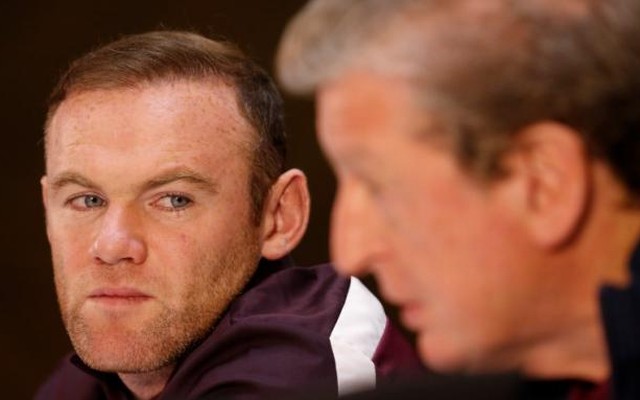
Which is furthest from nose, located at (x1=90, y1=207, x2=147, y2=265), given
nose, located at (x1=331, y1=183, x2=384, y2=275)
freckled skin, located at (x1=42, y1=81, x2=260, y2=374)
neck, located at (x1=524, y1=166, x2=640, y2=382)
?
neck, located at (x1=524, y1=166, x2=640, y2=382)

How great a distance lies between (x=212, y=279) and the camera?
1.75m

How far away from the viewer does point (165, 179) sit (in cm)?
172

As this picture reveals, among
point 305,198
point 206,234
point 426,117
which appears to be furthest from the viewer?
point 305,198

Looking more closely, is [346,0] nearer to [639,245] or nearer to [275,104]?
[639,245]

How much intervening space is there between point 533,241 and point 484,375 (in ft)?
0.42

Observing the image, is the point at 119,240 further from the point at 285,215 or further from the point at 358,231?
the point at 358,231

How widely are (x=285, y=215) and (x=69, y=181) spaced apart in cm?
28

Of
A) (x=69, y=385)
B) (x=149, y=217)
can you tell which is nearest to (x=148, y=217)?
(x=149, y=217)

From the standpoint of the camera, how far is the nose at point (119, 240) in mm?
1687

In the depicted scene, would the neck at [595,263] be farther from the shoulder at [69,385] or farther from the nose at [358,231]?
the shoulder at [69,385]

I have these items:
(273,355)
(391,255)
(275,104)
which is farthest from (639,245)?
(275,104)

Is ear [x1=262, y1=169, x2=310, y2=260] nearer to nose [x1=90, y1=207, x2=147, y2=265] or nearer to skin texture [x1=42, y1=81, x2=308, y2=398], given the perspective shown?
skin texture [x1=42, y1=81, x2=308, y2=398]

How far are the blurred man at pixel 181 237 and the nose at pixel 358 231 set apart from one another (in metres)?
0.52

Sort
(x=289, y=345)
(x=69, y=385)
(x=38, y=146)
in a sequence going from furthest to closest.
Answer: (x=38, y=146) < (x=69, y=385) < (x=289, y=345)
